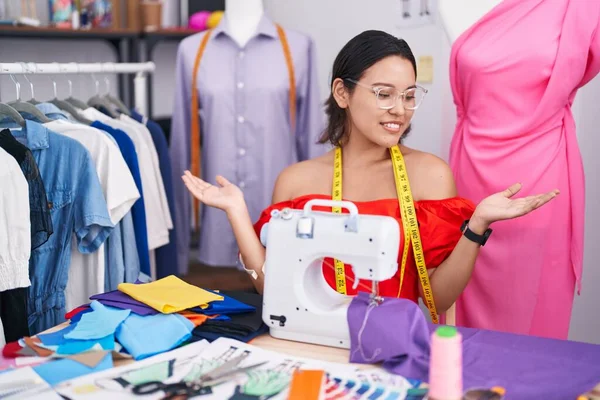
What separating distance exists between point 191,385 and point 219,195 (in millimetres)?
706

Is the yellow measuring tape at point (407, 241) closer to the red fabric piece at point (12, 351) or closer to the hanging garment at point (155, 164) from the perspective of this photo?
the red fabric piece at point (12, 351)

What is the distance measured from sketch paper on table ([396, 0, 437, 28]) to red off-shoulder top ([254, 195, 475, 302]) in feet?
5.29

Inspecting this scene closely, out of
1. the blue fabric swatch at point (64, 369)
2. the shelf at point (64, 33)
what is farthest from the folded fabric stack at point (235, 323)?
the shelf at point (64, 33)

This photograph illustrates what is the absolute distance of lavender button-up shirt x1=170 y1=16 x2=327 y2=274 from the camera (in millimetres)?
3395

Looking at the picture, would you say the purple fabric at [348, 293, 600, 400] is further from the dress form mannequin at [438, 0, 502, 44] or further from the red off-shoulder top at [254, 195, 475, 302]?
the dress form mannequin at [438, 0, 502, 44]

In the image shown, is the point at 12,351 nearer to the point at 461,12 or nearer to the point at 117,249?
the point at 117,249

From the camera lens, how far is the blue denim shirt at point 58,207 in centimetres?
249

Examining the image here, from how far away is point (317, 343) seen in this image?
69.1 inches

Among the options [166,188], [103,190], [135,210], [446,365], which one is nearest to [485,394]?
[446,365]

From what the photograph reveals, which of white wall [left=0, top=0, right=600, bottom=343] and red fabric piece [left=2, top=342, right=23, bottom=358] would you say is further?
white wall [left=0, top=0, right=600, bottom=343]

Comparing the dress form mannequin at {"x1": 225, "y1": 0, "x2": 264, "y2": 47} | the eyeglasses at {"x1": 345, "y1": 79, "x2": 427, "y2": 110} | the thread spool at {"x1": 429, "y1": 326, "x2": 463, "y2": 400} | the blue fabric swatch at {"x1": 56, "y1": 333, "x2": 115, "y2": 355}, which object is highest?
the dress form mannequin at {"x1": 225, "y1": 0, "x2": 264, "y2": 47}

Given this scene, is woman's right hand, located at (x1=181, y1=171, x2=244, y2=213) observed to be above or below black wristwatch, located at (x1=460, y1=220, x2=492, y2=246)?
above

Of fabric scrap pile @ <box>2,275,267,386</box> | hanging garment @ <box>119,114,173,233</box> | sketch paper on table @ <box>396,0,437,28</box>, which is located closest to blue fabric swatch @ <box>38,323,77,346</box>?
fabric scrap pile @ <box>2,275,267,386</box>

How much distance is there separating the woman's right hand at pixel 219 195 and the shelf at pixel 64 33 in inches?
101
